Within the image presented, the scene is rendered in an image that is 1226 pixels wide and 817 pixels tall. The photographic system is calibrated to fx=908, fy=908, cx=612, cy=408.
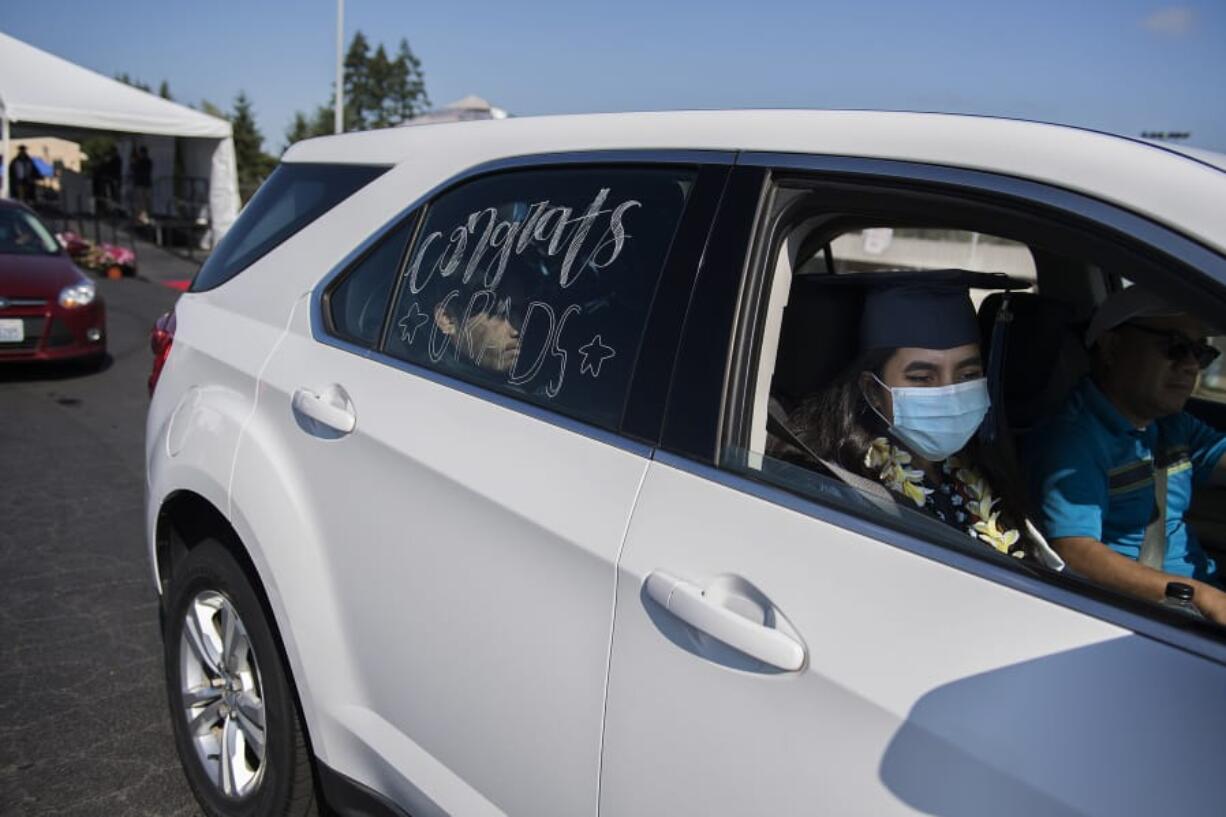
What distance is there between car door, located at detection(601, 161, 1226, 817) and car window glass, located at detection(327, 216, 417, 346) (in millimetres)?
910

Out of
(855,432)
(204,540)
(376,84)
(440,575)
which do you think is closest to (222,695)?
(204,540)

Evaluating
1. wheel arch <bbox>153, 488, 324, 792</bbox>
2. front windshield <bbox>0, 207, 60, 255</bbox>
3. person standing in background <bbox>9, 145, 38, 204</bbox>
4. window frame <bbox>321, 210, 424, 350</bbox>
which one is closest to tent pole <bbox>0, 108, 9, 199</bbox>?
person standing in background <bbox>9, 145, 38, 204</bbox>

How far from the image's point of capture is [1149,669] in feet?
3.38

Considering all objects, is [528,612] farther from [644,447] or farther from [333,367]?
[333,367]

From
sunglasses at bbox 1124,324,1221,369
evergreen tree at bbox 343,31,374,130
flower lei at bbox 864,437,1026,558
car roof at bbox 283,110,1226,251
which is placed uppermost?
evergreen tree at bbox 343,31,374,130

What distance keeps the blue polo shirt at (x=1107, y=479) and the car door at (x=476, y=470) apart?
2.93ft

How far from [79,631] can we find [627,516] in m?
2.86

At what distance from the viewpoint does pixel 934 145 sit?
1.33 metres

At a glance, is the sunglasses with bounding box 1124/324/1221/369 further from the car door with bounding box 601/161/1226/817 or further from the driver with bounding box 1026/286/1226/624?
the car door with bounding box 601/161/1226/817

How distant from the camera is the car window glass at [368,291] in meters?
2.12

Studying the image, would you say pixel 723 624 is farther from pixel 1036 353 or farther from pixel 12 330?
pixel 12 330

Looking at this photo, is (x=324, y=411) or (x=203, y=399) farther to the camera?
(x=203, y=399)

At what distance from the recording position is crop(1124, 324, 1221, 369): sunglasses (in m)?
1.93

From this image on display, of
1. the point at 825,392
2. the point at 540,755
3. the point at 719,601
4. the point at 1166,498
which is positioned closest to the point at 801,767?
the point at 719,601
